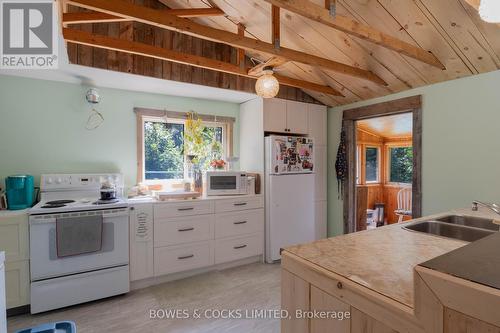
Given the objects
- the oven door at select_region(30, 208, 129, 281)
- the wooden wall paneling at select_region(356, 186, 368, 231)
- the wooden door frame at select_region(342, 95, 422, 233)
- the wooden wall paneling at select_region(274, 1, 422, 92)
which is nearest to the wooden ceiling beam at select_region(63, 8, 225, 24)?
the wooden wall paneling at select_region(274, 1, 422, 92)

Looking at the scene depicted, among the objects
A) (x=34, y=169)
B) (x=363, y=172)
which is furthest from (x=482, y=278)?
(x=363, y=172)

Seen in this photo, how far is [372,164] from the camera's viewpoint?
5.80 meters

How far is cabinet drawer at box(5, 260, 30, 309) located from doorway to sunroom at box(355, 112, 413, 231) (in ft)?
17.4

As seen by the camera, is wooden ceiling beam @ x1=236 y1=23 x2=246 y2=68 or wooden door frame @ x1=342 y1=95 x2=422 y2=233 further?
wooden door frame @ x1=342 y1=95 x2=422 y2=233

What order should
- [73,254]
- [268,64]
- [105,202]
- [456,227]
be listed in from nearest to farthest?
1. [456,227]
2. [73,254]
3. [105,202]
4. [268,64]

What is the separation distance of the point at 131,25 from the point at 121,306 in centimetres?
283

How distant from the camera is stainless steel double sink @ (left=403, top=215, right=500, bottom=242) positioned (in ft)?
5.46

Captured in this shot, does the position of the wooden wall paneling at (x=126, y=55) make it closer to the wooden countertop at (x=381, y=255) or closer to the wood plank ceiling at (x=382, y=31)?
the wood plank ceiling at (x=382, y=31)

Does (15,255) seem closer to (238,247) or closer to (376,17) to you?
(238,247)

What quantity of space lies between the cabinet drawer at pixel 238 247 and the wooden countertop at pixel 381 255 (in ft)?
6.45

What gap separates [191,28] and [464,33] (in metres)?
2.29

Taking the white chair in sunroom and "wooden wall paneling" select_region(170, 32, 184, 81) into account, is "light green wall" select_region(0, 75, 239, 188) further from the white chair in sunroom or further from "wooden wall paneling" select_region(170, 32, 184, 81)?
the white chair in sunroom

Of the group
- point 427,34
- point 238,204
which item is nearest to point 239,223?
point 238,204

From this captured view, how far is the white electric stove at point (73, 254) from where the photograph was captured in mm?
2174
